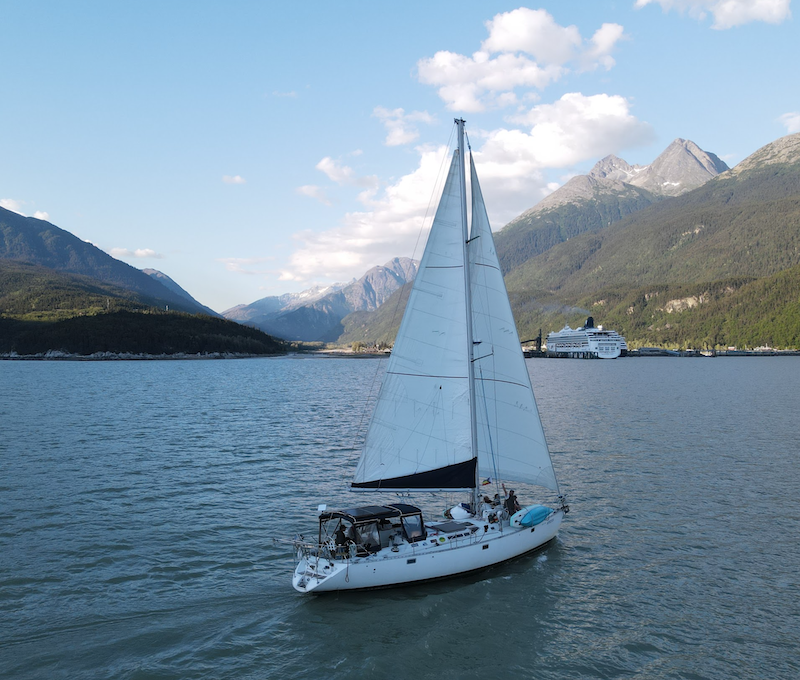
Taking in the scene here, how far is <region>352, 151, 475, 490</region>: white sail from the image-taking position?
22281 millimetres

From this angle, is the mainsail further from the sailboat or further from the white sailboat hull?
the white sailboat hull

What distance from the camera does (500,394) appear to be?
24.0 metres

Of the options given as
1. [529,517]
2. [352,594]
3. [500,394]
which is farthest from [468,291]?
[352,594]

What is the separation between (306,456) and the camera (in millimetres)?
43375

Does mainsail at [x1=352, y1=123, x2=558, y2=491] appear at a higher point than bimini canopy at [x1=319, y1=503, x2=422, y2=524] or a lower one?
higher

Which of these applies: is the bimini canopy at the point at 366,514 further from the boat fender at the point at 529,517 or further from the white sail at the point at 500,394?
the white sail at the point at 500,394

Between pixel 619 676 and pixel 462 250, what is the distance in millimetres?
15530

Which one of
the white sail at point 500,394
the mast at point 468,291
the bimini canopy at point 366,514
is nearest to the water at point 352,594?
the bimini canopy at point 366,514

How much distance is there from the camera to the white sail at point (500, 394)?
77.6 feet

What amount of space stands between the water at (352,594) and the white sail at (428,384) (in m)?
4.65

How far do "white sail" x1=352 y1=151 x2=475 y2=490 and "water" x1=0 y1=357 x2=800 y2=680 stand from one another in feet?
15.3

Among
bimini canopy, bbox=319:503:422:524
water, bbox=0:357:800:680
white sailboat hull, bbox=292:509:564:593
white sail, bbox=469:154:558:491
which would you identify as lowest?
water, bbox=0:357:800:680

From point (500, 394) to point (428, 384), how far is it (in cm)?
371

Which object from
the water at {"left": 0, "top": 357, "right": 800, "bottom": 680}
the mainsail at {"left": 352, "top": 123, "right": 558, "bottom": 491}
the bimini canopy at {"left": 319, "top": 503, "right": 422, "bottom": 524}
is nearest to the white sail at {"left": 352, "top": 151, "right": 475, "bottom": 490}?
the mainsail at {"left": 352, "top": 123, "right": 558, "bottom": 491}
